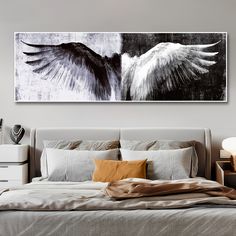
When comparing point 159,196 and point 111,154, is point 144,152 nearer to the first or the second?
point 111,154

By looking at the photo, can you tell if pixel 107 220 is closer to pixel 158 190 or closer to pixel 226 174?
pixel 158 190

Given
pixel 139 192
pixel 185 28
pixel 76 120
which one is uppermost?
pixel 185 28

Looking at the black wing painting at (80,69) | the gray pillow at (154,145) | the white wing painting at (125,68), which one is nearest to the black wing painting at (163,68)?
the white wing painting at (125,68)

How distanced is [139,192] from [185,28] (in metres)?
2.48

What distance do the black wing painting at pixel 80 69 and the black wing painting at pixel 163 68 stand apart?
14cm

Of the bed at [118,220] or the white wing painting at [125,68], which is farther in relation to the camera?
the white wing painting at [125,68]

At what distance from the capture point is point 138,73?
192 inches

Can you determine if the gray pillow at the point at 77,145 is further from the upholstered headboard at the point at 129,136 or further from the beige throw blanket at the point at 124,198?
the beige throw blanket at the point at 124,198

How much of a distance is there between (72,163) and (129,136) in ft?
2.42

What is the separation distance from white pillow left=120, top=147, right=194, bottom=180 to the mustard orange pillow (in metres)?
0.14

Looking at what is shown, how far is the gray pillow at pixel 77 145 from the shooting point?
4527mm

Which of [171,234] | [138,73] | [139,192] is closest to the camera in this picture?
[171,234]

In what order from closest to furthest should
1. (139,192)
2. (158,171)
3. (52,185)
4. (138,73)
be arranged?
(139,192) → (52,185) → (158,171) → (138,73)

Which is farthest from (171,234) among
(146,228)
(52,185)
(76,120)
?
(76,120)
